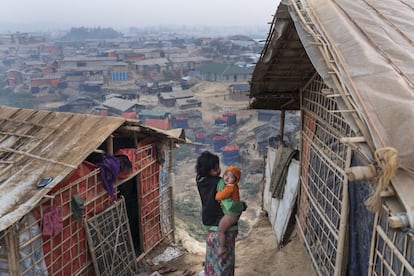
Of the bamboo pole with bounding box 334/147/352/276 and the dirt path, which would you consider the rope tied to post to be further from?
the dirt path

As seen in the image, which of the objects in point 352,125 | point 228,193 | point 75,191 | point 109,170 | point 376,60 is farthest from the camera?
point 109,170

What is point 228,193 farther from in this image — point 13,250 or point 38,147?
point 38,147

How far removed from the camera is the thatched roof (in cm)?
271

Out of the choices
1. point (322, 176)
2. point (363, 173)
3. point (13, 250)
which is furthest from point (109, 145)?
point (363, 173)

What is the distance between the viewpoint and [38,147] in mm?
6688

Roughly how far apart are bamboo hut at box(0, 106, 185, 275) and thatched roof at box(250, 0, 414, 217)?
3.41 meters

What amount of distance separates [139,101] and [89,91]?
10.1 m

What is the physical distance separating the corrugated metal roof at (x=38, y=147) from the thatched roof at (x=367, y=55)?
3.20 meters

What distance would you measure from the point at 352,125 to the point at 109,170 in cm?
513

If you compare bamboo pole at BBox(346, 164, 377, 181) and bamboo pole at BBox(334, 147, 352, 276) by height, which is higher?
bamboo pole at BBox(346, 164, 377, 181)

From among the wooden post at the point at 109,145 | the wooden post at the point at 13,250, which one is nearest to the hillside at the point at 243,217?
the wooden post at the point at 109,145

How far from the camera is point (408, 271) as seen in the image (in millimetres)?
2775

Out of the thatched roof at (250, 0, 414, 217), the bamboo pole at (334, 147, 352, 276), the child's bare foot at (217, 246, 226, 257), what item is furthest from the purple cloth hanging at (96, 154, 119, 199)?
the bamboo pole at (334, 147, 352, 276)

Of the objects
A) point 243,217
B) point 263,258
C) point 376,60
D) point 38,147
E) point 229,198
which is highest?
point 376,60
